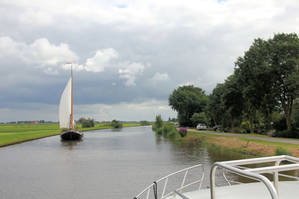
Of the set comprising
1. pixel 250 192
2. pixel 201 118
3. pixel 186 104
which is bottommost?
pixel 250 192

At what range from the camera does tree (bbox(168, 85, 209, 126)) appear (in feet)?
332

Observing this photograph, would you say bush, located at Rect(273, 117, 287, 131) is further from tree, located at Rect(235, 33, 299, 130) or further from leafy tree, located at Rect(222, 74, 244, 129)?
leafy tree, located at Rect(222, 74, 244, 129)

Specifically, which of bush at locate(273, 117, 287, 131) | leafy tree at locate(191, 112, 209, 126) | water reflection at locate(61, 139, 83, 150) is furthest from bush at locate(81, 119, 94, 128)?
bush at locate(273, 117, 287, 131)

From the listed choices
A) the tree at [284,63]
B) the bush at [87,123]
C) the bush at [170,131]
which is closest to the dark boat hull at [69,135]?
the bush at [170,131]

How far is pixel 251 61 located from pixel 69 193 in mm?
32908

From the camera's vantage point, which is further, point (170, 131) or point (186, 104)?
point (186, 104)

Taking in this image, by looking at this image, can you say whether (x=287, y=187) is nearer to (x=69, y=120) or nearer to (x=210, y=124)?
(x=69, y=120)

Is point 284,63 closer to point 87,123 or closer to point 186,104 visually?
point 186,104

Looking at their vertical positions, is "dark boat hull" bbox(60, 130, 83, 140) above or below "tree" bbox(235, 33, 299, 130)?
below

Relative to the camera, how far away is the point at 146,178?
18203 millimetres

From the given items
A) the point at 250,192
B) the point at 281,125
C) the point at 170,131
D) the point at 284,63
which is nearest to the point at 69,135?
the point at 170,131

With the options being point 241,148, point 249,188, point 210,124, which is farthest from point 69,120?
point 249,188

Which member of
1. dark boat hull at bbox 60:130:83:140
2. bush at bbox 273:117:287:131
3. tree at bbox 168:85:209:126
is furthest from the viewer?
tree at bbox 168:85:209:126

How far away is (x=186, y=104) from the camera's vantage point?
10088 cm
